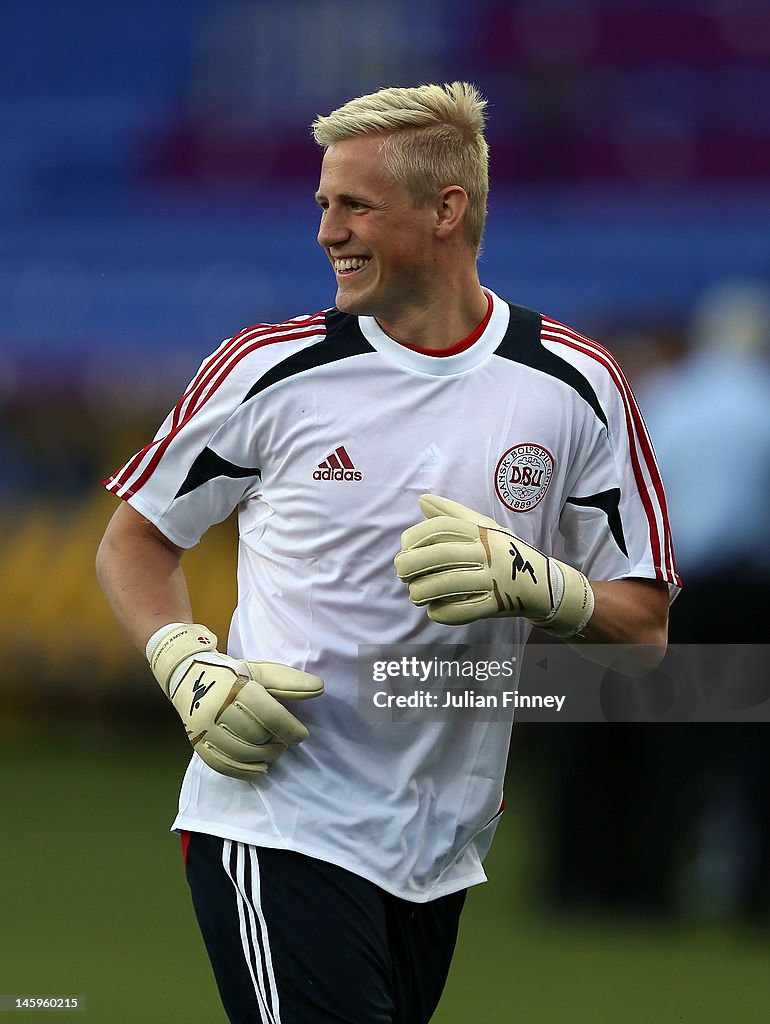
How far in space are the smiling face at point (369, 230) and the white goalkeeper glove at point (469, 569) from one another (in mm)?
376

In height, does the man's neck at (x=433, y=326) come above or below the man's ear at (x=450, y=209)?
below

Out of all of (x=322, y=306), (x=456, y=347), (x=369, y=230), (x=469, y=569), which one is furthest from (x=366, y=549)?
(x=322, y=306)

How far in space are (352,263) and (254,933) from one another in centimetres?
104

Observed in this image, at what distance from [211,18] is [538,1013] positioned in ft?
33.0

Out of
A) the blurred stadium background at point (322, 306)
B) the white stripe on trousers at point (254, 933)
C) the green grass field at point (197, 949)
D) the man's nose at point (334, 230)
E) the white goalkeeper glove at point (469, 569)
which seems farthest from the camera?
the blurred stadium background at point (322, 306)

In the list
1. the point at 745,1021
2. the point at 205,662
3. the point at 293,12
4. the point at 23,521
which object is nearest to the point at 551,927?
the point at 745,1021

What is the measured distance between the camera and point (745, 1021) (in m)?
3.99

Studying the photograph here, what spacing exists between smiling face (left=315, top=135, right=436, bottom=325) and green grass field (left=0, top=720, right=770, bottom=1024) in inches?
91.0

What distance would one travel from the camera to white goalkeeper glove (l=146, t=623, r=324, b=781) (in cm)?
221

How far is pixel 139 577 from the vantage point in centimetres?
243

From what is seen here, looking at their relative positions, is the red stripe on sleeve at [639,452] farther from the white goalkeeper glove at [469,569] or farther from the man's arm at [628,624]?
the white goalkeeper glove at [469,569]

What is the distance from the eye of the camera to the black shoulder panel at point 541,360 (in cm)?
244

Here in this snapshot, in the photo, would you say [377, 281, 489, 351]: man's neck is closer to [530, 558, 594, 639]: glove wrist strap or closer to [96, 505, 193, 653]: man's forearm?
[530, 558, 594, 639]: glove wrist strap

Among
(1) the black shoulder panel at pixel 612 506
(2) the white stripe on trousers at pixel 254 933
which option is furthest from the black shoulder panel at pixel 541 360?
(2) the white stripe on trousers at pixel 254 933
